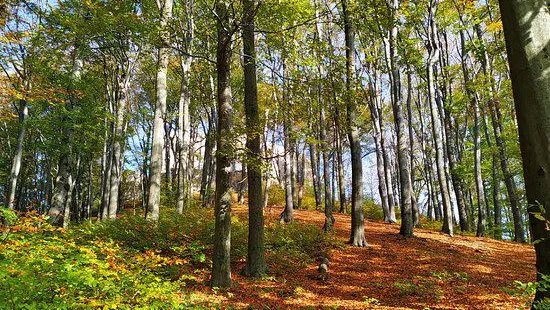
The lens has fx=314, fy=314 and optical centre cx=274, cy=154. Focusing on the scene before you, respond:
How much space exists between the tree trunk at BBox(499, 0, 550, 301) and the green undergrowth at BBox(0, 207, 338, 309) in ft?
14.5

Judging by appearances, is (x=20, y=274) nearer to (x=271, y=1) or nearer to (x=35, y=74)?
(x=271, y=1)

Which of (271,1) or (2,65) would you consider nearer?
(271,1)

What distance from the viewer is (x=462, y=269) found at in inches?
354

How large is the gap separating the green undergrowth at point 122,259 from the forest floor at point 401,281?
898 millimetres

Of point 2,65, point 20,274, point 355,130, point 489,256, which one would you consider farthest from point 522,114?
point 2,65

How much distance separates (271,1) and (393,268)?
798 centimetres

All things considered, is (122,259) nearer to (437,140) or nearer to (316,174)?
(437,140)

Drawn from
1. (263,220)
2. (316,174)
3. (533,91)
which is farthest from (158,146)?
(316,174)

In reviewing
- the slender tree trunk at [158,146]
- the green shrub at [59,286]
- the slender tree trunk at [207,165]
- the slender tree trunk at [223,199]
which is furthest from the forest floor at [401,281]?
the slender tree trunk at [207,165]

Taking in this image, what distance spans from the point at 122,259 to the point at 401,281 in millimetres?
6427

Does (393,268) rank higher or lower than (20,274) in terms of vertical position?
lower

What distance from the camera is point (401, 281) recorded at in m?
7.79

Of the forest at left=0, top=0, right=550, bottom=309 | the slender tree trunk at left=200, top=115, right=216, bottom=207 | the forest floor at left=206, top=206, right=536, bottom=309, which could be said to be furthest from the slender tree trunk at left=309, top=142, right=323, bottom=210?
the forest floor at left=206, top=206, right=536, bottom=309

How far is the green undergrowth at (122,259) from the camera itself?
3.54 m
